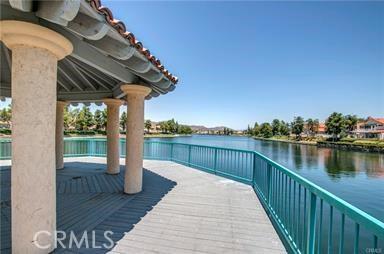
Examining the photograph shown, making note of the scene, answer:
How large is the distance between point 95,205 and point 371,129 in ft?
267

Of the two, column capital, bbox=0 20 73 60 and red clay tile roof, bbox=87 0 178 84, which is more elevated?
red clay tile roof, bbox=87 0 178 84

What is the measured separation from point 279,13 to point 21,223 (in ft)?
32.4

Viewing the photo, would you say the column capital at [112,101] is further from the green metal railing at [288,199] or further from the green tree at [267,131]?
the green tree at [267,131]

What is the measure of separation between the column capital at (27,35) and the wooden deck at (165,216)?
2.30 meters

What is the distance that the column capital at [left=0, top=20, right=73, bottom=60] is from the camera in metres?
2.06

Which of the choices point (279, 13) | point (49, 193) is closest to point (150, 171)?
point (49, 193)

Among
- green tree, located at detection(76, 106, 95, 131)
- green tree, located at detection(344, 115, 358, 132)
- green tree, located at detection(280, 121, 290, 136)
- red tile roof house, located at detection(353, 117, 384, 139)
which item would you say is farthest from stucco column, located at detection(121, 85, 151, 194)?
green tree, located at detection(280, 121, 290, 136)

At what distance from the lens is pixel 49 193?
2375 mm

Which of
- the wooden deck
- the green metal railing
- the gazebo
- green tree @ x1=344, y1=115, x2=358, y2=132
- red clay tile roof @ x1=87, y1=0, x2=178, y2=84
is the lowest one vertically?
the wooden deck

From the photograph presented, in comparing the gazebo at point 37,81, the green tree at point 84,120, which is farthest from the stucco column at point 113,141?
the green tree at point 84,120

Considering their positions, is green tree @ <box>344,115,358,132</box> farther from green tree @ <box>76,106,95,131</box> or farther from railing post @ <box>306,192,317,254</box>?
railing post @ <box>306,192,317,254</box>

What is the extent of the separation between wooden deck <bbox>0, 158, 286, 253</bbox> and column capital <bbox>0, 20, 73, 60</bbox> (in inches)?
90.7

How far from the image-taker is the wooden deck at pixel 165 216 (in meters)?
2.74

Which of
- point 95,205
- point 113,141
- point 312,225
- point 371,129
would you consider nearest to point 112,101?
point 113,141
